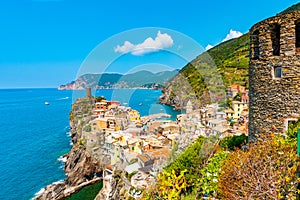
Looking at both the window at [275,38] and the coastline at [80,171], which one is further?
the coastline at [80,171]

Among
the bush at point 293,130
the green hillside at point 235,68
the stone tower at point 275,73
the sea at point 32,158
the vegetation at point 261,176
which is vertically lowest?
the sea at point 32,158

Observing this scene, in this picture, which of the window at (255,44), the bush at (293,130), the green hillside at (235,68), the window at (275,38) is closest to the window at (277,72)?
the window at (275,38)

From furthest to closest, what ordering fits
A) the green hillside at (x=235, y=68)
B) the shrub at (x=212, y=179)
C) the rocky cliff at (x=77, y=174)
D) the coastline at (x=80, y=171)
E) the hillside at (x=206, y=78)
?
the green hillside at (x=235, y=68) → the hillside at (x=206, y=78) → the coastline at (x=80, y=171) → the rocky cliff at (x=77, y=174) → the shrub at (x=212, y=179)

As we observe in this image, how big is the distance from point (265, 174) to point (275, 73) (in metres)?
2.84

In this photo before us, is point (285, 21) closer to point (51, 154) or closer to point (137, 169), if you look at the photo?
point (137, 169)

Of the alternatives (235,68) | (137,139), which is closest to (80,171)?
(137,139)

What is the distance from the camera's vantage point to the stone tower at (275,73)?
19.7ft

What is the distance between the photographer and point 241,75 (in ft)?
205

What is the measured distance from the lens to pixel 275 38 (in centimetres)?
641

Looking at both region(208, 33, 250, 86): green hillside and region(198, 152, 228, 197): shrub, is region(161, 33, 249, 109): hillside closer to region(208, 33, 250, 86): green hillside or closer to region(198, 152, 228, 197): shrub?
region(208, 33, 250, 86): green hillside

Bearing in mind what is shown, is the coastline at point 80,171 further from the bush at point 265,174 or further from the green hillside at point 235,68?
the green hillside at point 235,68

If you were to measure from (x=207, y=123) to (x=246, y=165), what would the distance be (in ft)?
81.9

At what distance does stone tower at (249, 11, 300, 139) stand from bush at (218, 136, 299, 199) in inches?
26.1

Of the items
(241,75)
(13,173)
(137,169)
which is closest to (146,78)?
(137,169)
